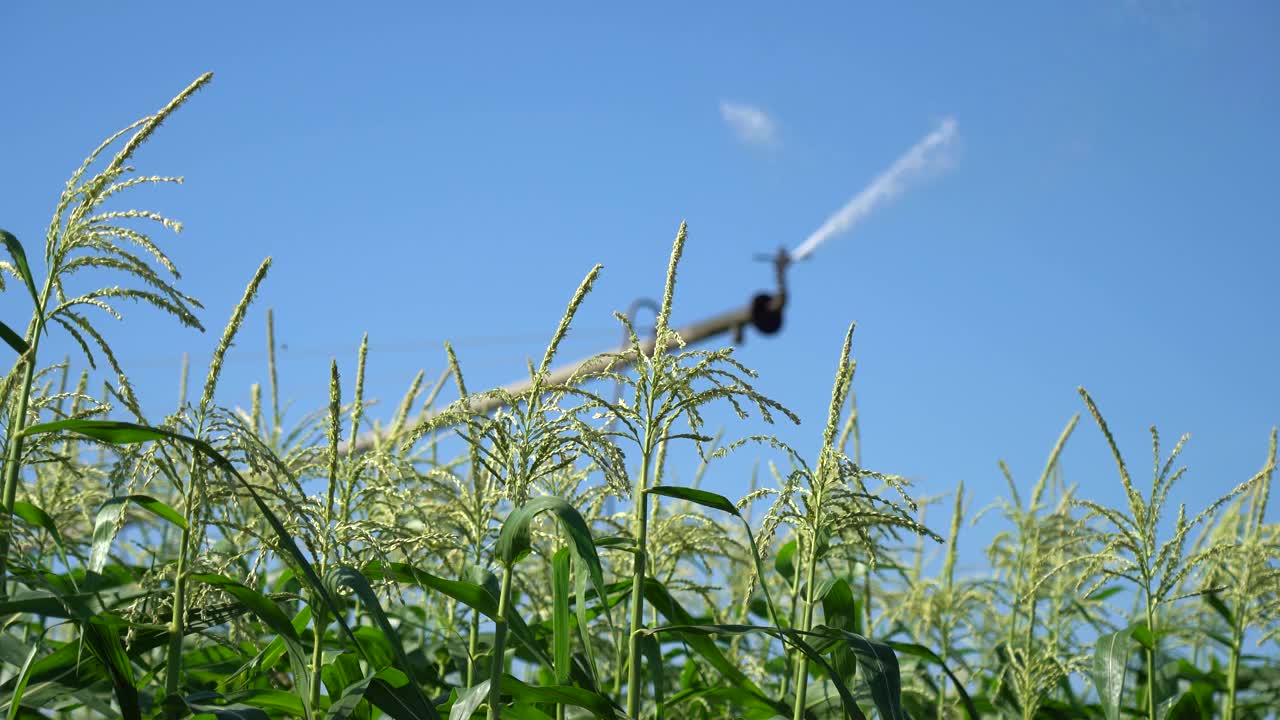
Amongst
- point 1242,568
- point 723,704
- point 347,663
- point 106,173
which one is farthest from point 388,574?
point 1242,568

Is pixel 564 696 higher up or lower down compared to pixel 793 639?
lower down

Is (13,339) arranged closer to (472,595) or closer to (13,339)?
(13,339)

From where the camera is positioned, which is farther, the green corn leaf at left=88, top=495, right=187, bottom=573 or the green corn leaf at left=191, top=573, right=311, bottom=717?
the green corn leaf at left=88, top=495, right=187, bottom=573

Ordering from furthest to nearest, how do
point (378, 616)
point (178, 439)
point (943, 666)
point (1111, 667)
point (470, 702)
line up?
point (1111, 667) < point (943, 666) < point (470, 702) < point (378, 616) < point (178, 439)

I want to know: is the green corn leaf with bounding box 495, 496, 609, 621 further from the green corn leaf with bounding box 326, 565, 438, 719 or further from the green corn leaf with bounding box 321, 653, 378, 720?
the green corn leaf with bounding box 321, 653, 378, 720

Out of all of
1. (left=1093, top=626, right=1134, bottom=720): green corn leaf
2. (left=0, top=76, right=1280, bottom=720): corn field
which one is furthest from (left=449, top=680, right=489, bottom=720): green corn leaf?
(left=1093, top=626, right=1134, bottom=720): green corn leaf

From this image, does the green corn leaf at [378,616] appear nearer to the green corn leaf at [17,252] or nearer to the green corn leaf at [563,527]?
the green corn leaf at [563,527]

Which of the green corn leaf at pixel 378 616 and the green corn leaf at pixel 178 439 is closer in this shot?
the green corn leaf at pixel 178 439

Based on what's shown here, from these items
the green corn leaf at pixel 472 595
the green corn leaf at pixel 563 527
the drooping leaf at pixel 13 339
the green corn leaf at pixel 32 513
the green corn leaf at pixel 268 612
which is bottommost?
the green corn leaf at pixel 268 612

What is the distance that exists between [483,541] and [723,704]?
1.60m

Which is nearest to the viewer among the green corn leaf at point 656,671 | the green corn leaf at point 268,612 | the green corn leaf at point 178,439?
the green corn leaf at point 178,439

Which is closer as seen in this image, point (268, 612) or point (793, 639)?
point (268, 612)

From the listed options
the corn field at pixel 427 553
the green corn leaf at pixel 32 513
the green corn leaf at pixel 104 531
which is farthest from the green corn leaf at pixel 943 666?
the green corn leaf at pixel 32 513

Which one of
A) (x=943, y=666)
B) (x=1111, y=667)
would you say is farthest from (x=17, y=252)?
(x=1111, y=667)
